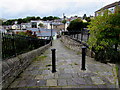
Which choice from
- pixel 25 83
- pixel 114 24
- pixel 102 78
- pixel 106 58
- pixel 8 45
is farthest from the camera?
pixel 106 58

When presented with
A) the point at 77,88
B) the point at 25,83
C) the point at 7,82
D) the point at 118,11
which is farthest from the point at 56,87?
the point at 118,11

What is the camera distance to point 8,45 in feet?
11.5

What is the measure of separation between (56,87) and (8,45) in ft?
7.01

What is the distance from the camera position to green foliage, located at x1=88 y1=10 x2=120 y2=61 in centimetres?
437

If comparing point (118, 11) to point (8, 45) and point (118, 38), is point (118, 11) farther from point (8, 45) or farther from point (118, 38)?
point (8, 45)

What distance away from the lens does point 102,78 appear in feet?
10.6

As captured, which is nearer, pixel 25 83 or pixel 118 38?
pixel 25 83

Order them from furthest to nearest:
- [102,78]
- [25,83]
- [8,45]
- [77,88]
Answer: [8,45] < [102,78] < [25,83] < [77,88]

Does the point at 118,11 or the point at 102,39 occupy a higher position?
the point at 118,11

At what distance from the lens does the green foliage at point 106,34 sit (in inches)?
172

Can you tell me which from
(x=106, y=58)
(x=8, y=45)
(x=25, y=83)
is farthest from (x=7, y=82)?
(x=106, y=58)

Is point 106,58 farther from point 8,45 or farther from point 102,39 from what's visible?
point 8,45

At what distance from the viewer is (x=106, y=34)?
15.1ft

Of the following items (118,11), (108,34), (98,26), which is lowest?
(108,34)
